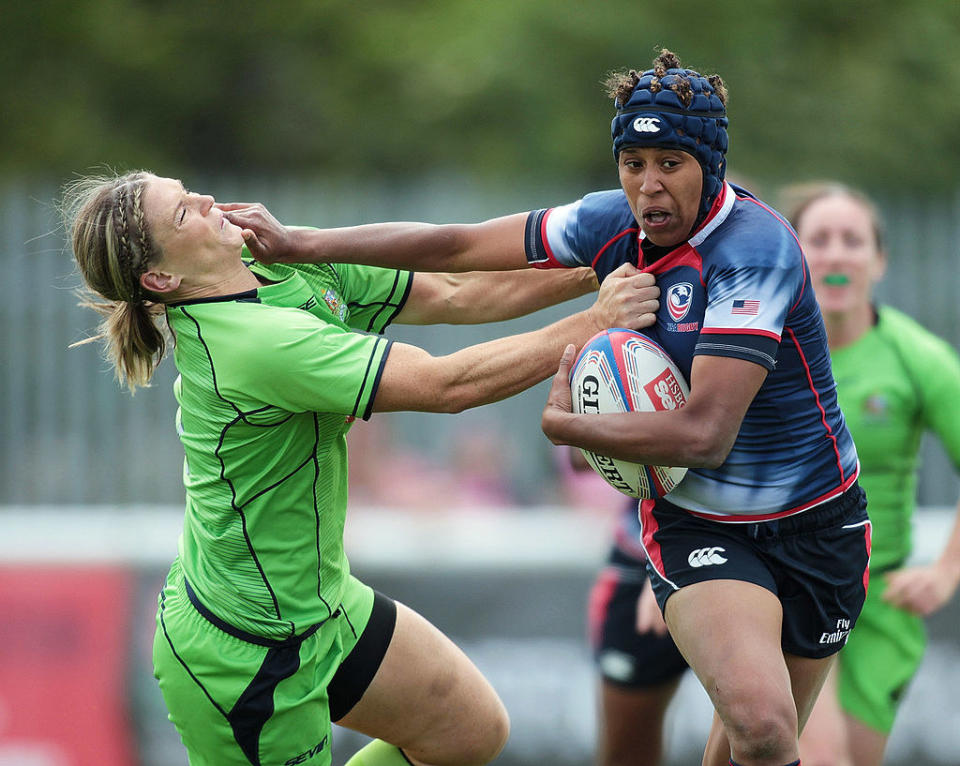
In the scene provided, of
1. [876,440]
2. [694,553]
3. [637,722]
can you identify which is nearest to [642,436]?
[694,553]

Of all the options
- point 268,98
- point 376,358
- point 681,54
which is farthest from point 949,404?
point 268,98

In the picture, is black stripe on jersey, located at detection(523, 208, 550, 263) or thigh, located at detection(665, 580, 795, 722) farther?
black stripe on jersey, located at detection(523, 208, 550, 263)

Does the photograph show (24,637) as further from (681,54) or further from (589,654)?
(681,54)

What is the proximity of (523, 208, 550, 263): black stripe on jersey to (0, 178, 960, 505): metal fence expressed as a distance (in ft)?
13.4

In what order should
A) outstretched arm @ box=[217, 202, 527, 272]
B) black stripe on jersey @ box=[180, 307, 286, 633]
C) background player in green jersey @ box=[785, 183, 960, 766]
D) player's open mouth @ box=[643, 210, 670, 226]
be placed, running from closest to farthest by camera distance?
player's open mouth @ box=[643, 210, 670, 226] → black stripe on jersey @ box=[180, 307, 286, 633] → outstretched arm @ box=[217, 202, 527, 272] → background player in green jersey @ box=[785, 183, 960, 766]

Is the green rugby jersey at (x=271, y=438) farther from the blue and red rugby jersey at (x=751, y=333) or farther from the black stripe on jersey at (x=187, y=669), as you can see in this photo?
the blue and red rugby jersey at (x=751, y=333)

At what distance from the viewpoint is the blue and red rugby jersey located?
355 centimetres

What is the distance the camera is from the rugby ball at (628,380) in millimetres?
3676

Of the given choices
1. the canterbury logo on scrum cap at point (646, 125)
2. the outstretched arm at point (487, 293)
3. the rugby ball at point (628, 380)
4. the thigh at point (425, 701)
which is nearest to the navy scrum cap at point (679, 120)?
the canterbury logo on scrum cap at point (646, 125)

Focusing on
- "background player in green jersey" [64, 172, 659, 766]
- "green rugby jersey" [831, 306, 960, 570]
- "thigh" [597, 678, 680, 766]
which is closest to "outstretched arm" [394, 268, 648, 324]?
"background player in green jersey" [64, 172, 659, 766]

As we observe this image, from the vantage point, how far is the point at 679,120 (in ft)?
11.6

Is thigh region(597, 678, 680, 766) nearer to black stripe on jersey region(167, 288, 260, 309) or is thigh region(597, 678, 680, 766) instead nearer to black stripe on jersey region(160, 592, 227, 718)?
black stripe on jersey region(160, 592, 227, 718)

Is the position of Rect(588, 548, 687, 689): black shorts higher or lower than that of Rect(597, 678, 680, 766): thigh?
higher

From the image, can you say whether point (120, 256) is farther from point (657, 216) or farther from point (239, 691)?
point (657, 216)
